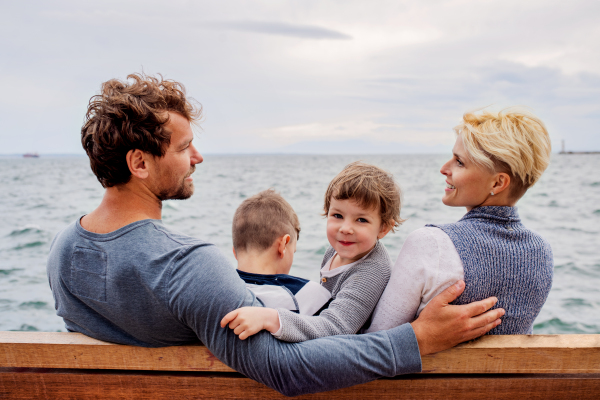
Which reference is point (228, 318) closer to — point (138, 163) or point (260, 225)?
point (138, 163)

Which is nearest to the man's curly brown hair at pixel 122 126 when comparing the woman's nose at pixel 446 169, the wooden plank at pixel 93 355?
the wooden plank at pixel 93 355

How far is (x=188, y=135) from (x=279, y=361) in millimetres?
871

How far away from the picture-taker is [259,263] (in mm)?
2021

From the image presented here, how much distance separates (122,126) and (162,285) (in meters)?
0.56

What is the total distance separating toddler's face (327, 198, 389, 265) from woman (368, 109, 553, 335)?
31 cm

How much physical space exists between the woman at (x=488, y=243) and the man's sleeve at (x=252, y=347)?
0.98 ft

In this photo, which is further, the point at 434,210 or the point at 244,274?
the point at 434,210

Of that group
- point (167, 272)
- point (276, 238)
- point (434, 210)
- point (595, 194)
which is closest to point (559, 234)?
point (434, 210)

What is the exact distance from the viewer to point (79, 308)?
5.03 feet

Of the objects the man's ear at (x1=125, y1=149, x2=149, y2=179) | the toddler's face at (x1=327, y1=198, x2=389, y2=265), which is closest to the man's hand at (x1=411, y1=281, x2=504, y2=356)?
the toddler's face at (x1=327, y1=198, x2=389, y2=265)

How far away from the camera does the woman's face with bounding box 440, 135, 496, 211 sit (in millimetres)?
1642

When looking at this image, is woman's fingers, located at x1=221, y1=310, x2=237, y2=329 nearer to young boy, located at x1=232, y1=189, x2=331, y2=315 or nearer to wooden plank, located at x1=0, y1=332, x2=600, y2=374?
wooden plank, located at x1=0, y1=332, x2=600, y2=374

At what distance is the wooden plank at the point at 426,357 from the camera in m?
1.52

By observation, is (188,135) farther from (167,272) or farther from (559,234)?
(559,234)
